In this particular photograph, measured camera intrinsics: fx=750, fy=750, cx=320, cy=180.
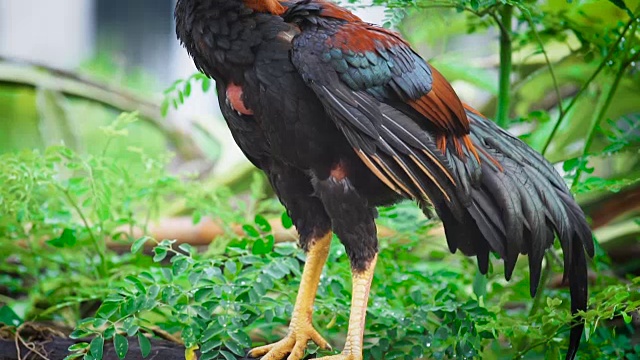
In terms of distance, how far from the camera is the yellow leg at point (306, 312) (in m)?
1.55

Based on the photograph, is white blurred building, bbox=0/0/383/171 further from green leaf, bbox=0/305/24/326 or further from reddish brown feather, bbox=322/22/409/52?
reddish brown feather, bbox=322/22/409/52

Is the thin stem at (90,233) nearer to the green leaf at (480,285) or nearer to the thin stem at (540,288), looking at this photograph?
the green leaf at (480,285)

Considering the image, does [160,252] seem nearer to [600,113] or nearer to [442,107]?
[442,107]

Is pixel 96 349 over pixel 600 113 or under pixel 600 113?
under

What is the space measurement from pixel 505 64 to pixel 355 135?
74 centimetres

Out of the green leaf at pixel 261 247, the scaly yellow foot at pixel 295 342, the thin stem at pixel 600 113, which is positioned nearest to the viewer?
the scaly yellow foot at pixel 295 342

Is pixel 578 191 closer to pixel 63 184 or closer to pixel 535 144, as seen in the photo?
pixel 535 144

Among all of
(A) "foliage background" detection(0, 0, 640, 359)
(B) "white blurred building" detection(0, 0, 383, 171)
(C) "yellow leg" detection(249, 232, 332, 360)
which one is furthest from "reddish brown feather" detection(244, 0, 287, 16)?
(B) "white blurred building" detection(0, 0, 383, 171)

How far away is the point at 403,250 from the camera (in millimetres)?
1904

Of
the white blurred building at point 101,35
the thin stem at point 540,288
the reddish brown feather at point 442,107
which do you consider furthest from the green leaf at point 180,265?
the white blurred building at point 101,35

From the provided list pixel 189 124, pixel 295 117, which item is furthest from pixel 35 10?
pixel 295 117

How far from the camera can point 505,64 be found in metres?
1.88

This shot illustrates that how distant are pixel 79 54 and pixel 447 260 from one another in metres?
2.58

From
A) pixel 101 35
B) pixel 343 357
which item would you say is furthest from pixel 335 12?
pixel 101 35
